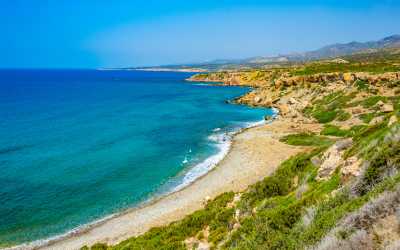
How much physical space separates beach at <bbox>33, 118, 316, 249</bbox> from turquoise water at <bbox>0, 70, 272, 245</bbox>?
1.73 metres

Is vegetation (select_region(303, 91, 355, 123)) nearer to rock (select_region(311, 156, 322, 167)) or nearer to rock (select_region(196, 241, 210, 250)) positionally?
rock (select_region(311, 156, 322, 167))

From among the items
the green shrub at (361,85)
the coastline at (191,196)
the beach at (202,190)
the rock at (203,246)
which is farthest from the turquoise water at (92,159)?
the green shrub at (361,85)

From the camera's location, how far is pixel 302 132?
49125mm

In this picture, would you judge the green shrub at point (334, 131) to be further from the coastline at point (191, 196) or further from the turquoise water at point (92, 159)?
the turquoise water at point (92, 159)

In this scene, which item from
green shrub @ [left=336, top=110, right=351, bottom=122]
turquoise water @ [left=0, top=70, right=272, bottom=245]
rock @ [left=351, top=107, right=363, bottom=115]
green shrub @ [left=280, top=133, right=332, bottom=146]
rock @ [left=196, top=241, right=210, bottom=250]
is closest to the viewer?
rock @ [left=196, top=241, right=210, bottom=250]

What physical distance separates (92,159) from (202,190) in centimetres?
1712

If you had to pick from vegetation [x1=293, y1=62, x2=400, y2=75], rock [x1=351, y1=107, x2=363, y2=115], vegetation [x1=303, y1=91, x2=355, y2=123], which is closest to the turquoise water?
vegetation [x1=303, y1=91, x2=355, y2=123]

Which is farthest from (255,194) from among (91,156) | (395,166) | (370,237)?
(91,156)

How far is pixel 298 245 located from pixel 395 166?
4815 mm

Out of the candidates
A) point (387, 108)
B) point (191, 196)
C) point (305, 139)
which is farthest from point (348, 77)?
point (191, 196)

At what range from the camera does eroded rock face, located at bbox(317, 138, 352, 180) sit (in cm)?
1777

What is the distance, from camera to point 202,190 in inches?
1252

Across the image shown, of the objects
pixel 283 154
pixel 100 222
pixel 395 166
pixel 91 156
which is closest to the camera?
pixel 395 166

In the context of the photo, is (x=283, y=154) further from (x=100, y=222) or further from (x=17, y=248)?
(x=17, y=248)
